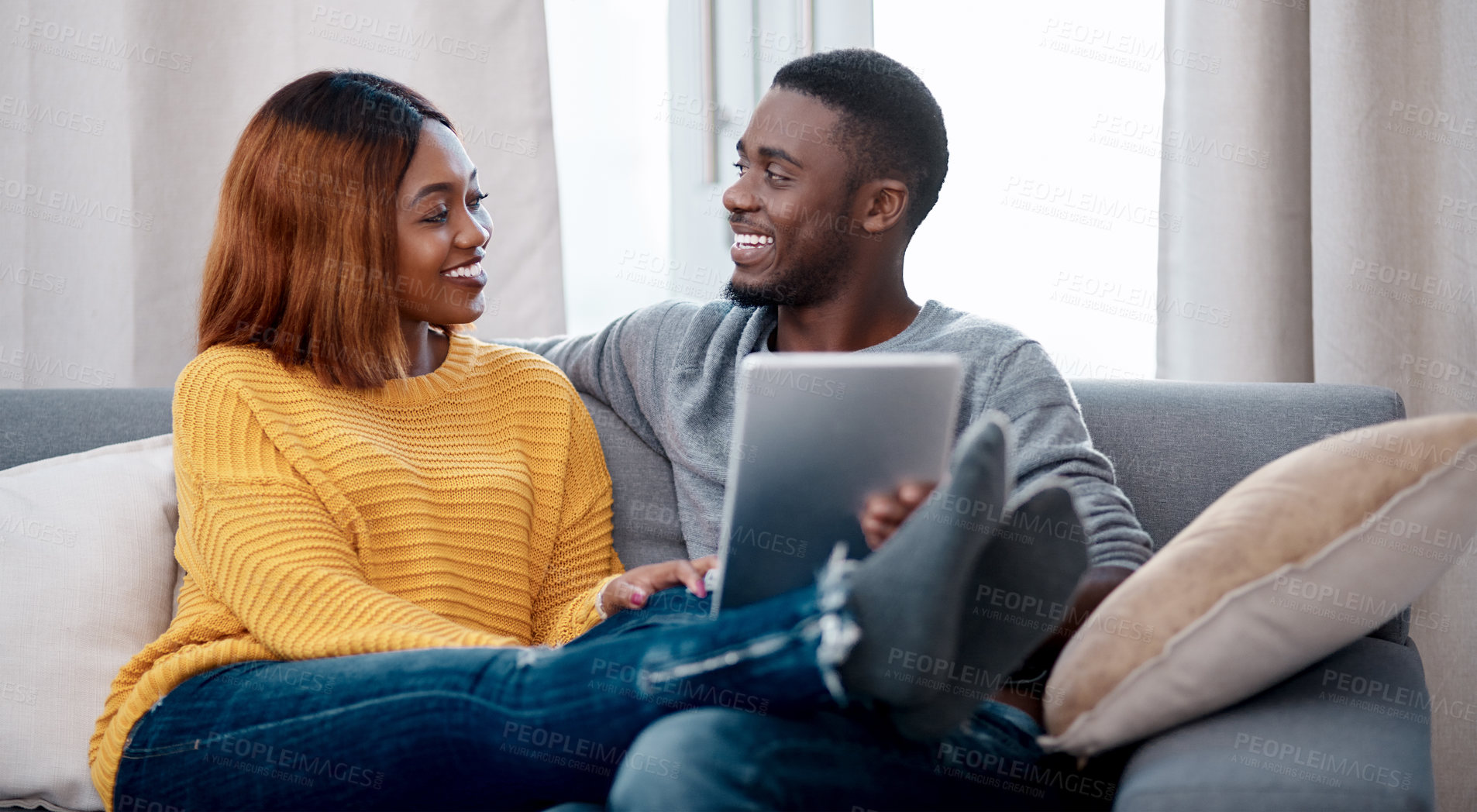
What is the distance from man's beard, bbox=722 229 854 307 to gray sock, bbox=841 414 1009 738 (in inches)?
29.5

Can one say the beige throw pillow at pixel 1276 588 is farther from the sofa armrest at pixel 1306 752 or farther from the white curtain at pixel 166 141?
the white curtain at pixel 166 141

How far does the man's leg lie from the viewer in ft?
2.76

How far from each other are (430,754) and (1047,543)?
54 cm

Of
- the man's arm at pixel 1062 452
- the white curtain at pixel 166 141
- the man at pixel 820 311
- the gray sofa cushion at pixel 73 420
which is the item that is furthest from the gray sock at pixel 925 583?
the white curtain at pixel 166 141

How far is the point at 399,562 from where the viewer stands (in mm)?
1314

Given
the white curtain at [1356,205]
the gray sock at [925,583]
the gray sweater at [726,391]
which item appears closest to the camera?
the gray sock at [925,583]

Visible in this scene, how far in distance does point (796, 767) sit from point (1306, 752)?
415mm

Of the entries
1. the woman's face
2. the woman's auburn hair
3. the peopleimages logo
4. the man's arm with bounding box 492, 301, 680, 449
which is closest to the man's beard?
the man's arm with bounding box 492, 301, 680, 449

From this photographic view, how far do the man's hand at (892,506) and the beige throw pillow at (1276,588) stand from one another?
196 millimetres

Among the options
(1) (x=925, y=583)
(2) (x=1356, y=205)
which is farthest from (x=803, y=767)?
(2) (x=1356, y=205)

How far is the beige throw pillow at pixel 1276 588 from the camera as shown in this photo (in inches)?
38.5

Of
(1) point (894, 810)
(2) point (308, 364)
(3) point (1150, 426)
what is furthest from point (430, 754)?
(3) point (1150, 426)

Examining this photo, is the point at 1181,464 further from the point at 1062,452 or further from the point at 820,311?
the point at 820,311

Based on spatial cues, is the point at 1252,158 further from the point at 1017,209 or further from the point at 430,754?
the point at 430,754
